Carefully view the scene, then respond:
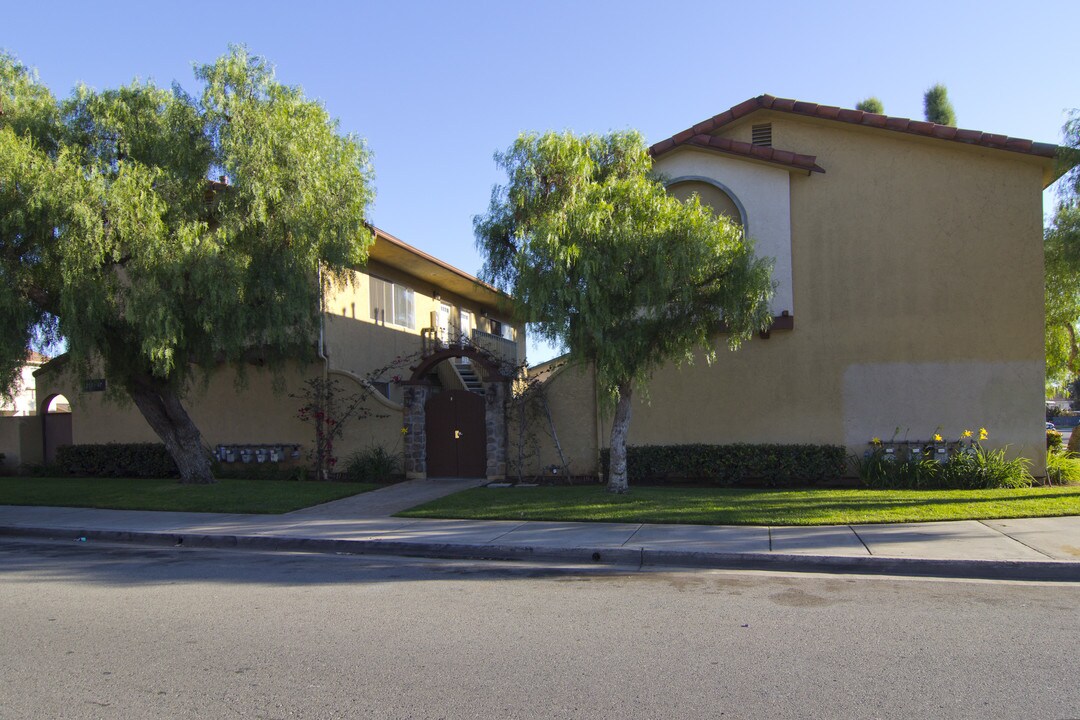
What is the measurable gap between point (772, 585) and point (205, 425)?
15719mm

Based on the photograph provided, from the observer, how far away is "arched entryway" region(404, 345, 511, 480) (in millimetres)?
16297

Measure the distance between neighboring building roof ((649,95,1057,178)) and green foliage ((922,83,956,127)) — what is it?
253 inches

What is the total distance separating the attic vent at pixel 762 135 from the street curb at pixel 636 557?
33.5 feet

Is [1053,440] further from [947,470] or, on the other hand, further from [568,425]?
[568,425]

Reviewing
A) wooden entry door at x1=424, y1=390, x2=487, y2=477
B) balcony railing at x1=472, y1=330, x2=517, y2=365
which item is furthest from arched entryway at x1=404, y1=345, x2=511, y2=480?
balcony railing at x1=472, y1=330, x2=517, y2=365

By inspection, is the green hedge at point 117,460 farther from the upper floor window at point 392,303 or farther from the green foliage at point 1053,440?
the green foliage at point 1053,440

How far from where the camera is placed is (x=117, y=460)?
19297mm

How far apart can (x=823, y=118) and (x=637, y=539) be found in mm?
9935

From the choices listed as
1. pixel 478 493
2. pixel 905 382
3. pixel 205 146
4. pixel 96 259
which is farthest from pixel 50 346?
pixel 905 382

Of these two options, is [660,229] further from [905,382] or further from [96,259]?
[96,259]

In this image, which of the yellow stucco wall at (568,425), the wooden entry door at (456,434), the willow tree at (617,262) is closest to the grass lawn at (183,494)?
the wooden entry door at (456,434)

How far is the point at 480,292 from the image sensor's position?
2639 centimetres

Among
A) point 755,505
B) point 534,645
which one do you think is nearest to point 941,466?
point 755,505

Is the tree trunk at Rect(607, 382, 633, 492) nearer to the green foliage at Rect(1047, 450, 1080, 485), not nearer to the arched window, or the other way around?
the arched window
